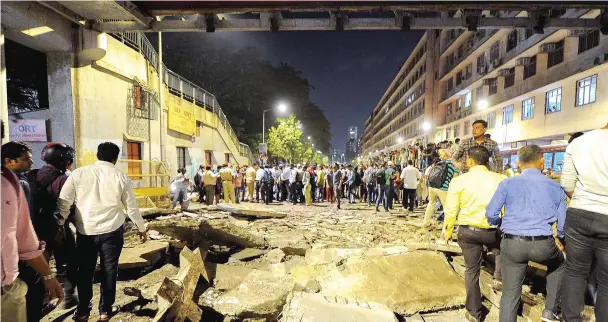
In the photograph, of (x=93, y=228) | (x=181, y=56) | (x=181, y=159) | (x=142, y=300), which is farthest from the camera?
(x=181, y=56)

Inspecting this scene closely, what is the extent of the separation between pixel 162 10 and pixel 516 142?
2691 cm

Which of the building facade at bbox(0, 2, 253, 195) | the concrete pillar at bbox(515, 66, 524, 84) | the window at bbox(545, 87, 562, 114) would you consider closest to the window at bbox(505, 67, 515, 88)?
the concrete pillar at bbox(515, 66, 524, 84)

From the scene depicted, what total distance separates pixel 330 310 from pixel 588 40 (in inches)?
884

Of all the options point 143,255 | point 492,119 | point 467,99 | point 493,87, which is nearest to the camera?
point 143,255

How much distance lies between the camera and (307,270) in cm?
429

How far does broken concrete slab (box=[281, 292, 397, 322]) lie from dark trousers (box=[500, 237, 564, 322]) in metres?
1.19

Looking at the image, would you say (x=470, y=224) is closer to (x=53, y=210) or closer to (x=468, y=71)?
(x=53, y=210)

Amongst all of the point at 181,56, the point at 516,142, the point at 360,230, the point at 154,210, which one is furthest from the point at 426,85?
the point at 154,210

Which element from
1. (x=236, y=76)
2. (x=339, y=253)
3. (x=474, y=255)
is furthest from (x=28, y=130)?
(x=236, y=76)

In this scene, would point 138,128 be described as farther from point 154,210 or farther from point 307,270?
point 307,270

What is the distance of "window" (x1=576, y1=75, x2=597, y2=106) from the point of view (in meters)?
16.0

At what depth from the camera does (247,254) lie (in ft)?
18.8

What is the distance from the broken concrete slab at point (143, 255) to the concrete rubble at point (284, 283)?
0.07 ft

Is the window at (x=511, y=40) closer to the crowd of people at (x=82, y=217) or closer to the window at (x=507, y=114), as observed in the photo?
the window at (x=507, y=114)
